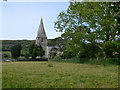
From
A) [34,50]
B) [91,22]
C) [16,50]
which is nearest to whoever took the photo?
[91,22]

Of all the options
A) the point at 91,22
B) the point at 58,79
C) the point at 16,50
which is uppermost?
the point at 91,22

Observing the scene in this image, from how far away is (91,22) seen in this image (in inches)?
669

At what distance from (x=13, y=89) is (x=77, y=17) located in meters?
15.3

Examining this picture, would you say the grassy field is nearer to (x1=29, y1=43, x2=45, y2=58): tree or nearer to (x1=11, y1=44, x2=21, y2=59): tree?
(x1=11, y1=44, x2=21, y2=59): tree

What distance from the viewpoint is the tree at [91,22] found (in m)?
16.1

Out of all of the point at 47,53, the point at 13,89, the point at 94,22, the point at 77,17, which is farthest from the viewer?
the point at 47,53

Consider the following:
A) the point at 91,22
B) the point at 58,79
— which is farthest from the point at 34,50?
the point at 58,79

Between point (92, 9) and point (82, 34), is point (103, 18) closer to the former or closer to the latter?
point (92, 9)

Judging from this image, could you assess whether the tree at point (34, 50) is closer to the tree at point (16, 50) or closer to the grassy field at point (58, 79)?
the tree at point (16, 50)

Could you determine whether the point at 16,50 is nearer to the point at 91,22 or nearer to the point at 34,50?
the point at 34,50

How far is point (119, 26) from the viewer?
15.9m

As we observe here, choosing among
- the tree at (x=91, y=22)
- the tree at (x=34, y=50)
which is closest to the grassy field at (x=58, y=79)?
the tree at (x=91, y=22)

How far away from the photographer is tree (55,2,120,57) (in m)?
16.1

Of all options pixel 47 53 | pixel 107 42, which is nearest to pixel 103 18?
pixel 107 42
